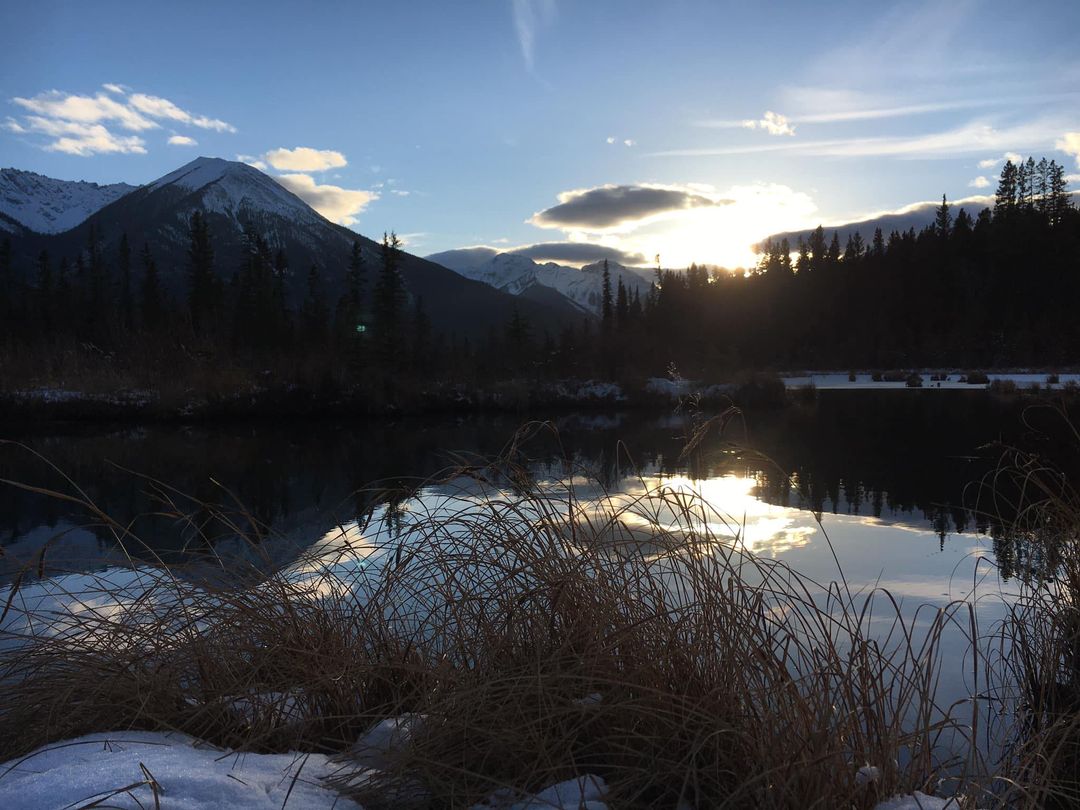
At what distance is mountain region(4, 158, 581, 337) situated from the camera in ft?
488

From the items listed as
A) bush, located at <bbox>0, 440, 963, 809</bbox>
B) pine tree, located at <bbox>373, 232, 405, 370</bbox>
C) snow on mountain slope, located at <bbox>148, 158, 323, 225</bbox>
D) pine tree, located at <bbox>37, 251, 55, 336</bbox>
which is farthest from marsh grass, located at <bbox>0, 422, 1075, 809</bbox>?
snow on mountain slope, located at <bbox>148, 158, 323, 225</bbox>

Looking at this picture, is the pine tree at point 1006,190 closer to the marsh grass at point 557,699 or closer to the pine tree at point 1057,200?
the pine tree at point 1057,200

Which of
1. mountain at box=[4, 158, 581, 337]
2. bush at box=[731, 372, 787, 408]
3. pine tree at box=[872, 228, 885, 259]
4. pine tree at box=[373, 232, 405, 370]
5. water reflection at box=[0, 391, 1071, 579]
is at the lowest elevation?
water reflection at box=[0, 391, 1071, 579]

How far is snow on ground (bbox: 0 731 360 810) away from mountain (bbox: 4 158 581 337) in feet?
462

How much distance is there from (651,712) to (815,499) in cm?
888

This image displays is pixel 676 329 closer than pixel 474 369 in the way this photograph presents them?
No

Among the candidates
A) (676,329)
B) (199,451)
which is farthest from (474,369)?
(676,329)

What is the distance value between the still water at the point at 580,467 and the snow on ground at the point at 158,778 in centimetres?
57

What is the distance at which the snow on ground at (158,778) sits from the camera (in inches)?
56.5

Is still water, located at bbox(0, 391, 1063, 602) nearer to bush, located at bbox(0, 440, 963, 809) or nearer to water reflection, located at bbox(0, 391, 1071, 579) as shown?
water reflection, located at bbox(0, 391, 1071, 579)

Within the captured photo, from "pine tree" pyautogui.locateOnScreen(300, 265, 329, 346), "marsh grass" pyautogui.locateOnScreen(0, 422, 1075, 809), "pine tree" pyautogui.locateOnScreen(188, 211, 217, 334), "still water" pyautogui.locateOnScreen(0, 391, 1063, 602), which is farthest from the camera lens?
"pine tree" pyautogui.locateOnScreen(188, 211, 217, 334)

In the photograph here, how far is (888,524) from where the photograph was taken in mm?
8188

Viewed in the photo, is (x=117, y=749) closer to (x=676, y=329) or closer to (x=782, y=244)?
(x=676, y=329)

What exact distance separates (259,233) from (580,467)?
16100 cm
